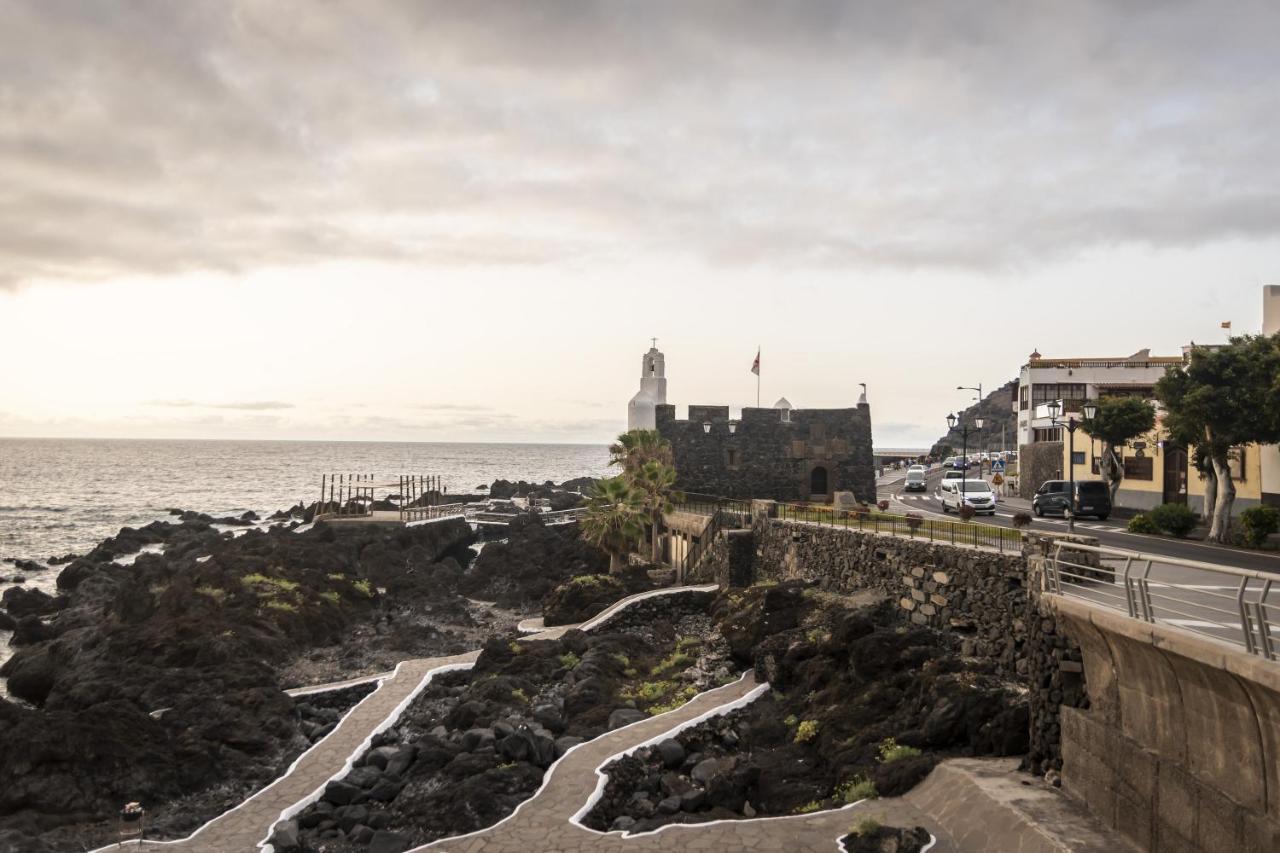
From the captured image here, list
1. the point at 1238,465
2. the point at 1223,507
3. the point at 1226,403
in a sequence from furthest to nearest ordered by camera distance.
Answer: the point at 1238,465 → the point at 1223,507 → the point at 1226,403

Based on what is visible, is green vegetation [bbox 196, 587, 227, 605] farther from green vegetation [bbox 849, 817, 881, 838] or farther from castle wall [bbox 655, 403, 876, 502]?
green vegetation [bbox 849, 817, 881, 838]

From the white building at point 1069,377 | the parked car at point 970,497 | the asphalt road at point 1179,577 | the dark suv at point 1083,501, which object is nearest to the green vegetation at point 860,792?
the asphalt road at point 1179,577

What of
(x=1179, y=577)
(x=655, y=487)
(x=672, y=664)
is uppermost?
(x=655, y=487)

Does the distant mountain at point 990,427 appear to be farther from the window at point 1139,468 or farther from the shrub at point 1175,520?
the shrub at point 1175,520

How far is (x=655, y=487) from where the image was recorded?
39.2 metres

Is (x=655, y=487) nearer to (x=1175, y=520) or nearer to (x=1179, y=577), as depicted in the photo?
(x=1175, y=520)

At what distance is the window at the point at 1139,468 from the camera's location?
43.3 m

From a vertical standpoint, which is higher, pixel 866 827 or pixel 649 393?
pixel 649 393

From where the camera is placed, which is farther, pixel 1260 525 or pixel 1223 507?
pixel 1223 507

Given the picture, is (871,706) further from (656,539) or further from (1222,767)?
(656,539)

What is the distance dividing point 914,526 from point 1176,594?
25.9ft

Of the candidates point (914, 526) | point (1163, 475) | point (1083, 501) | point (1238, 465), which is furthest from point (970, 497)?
point (914, 526)

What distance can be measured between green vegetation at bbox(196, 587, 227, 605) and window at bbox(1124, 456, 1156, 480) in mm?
39425

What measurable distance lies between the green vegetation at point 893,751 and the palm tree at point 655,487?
76.2 ft
